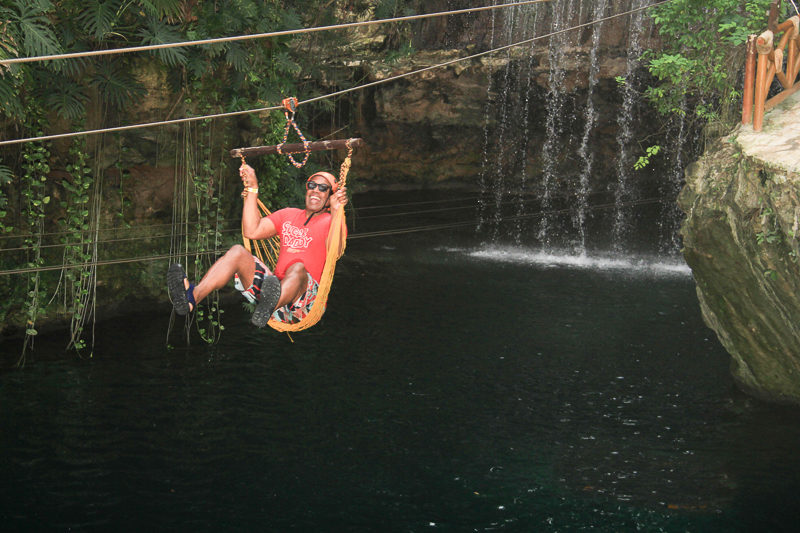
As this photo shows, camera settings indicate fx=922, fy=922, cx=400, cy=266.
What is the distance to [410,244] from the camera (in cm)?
1378

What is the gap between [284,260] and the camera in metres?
5.15

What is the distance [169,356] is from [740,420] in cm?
486

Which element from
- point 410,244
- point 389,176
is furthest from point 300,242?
point 389,176

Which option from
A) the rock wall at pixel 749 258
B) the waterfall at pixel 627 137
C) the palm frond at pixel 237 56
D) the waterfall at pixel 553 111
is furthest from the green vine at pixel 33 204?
the waterfall at pixel 627 137

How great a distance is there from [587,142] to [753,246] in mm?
11770

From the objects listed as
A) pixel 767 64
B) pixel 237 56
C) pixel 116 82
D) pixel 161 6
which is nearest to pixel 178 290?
pixel 161 6

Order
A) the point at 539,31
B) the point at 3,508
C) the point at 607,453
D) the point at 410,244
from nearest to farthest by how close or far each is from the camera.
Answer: the point at 3,508, the point at 607,453, the point at 410,244, the point at 539,31

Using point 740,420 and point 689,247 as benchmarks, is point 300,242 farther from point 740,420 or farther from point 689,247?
point 740,420

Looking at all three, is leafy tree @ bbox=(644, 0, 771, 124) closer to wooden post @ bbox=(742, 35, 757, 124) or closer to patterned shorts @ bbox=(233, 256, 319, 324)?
wooden post @ bbox=(742, 35, 757, 124)

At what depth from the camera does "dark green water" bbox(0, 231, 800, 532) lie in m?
5.73

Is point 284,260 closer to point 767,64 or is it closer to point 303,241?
point 303,241

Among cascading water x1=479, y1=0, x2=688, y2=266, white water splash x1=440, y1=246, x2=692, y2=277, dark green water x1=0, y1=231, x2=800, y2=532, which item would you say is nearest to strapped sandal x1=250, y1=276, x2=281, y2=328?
dark green water x1=0, y1=231, x2=800, y2=532

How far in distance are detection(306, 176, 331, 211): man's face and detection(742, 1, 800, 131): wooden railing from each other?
324 cm

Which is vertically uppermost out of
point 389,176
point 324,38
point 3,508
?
point 324,38
